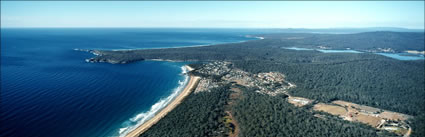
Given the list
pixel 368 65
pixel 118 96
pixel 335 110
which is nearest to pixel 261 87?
pixel 335 110

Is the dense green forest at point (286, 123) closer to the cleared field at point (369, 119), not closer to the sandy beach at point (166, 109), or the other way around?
the cleared field at point (369, 119)

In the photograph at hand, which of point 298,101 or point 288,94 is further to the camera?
point 288,94

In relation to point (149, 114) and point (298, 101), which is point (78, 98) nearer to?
point (149, 114)

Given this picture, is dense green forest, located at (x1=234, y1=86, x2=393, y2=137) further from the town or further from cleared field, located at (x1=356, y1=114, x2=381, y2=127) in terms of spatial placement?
the town

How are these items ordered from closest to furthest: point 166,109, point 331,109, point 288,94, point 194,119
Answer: point 194,119
point 166,109
point 331,109
point 288,94

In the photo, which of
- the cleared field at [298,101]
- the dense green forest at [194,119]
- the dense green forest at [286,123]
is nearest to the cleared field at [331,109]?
the cleared field at [298,101]

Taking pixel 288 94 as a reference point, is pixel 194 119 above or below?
below

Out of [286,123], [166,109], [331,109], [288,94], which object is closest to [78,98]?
[166,109]
